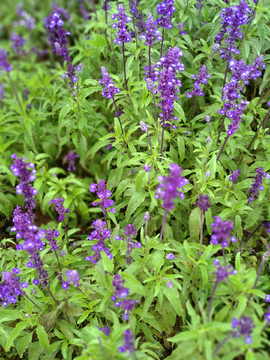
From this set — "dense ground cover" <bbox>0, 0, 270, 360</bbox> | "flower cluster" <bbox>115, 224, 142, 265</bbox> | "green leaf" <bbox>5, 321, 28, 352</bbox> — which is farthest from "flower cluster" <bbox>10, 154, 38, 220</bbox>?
"green leaf" <bbox>5, 321, 28, 352</bbox>

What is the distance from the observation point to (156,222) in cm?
542

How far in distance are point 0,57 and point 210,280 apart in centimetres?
528

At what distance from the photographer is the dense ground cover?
11.5 ft

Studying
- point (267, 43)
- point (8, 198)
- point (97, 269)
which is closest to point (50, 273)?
point (97, 269)

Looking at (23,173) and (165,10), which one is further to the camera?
(165,10)

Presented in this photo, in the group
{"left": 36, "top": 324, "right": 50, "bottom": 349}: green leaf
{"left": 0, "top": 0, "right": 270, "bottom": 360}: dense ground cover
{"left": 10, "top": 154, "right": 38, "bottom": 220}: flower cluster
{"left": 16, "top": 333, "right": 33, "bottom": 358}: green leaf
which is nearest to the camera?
{"left": 0, "top": 0, "right": 270, "bottom": 360}: dense ground cover

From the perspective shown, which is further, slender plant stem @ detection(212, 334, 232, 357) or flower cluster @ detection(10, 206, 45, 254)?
flower cluster @ detection(10, 206, 45, 254)

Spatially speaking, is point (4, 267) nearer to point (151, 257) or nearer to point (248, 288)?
point (151, 257)

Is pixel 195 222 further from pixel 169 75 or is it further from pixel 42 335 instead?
pixel 42 335

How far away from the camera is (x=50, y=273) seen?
4914 millimetres

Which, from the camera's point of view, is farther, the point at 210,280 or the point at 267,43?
the point at 267,43

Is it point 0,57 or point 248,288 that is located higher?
point 0,57

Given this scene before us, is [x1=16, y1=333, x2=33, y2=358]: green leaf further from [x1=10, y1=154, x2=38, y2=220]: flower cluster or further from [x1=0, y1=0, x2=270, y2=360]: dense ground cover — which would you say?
[x1=10, y1=154, x2=38, y2=220]: flower cluster

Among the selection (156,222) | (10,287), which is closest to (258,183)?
(156,222)
